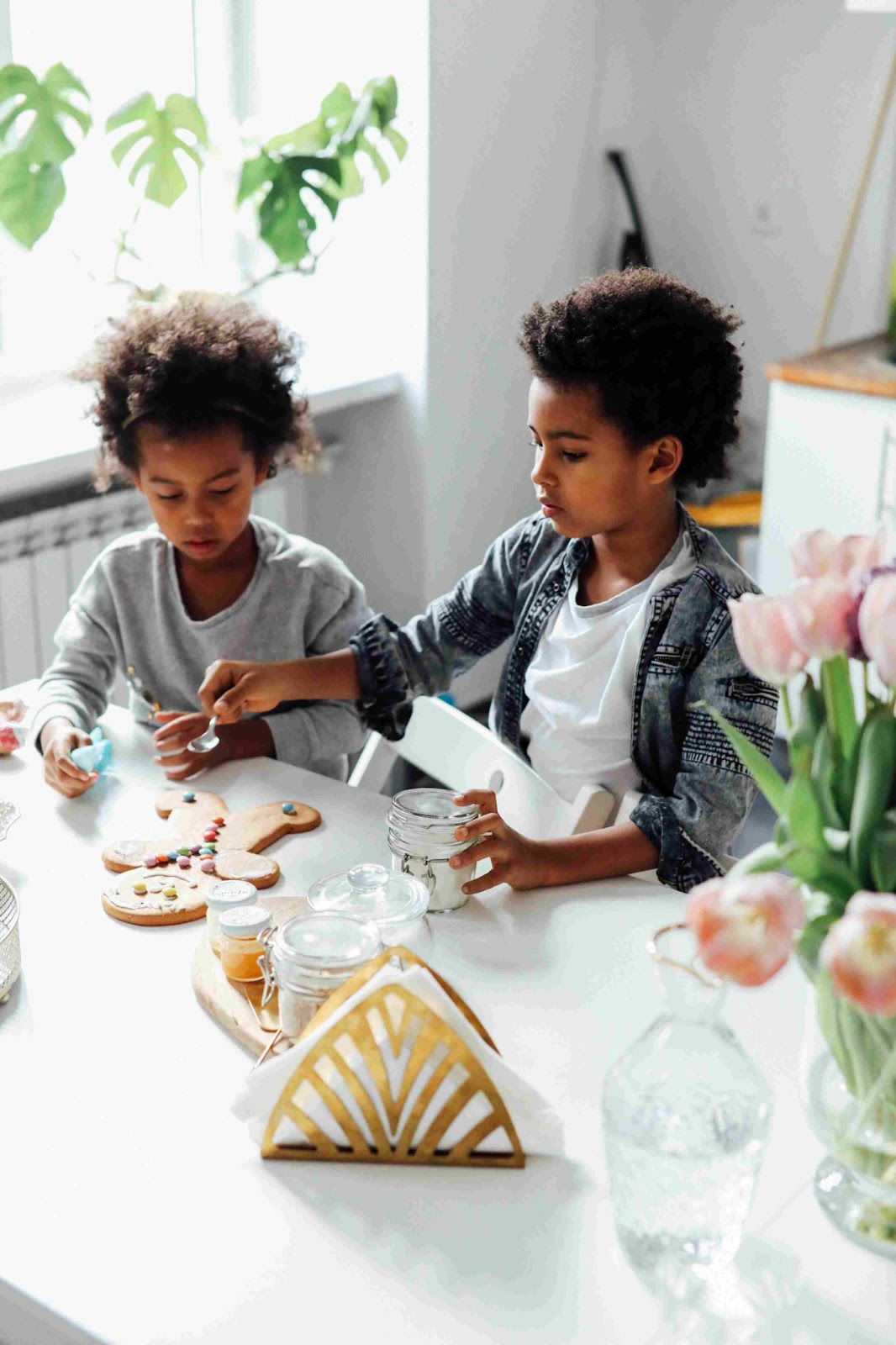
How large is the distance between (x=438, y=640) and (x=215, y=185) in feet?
5.03

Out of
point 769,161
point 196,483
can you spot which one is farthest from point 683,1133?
point 769,161

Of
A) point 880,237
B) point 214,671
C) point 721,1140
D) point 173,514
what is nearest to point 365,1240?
point 721,1140

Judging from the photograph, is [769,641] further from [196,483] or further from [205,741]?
[196,483]

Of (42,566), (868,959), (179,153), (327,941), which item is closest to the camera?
(868,959)

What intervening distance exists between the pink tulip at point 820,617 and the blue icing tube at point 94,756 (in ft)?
2.80

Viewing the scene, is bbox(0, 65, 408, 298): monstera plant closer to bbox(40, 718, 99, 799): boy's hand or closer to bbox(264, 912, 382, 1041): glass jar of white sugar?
bbox(40, 718, 99, 799): boy's hand

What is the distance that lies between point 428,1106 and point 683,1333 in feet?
0.68

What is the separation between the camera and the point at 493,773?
1.45 m

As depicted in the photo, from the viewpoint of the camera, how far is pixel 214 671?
1474 mm

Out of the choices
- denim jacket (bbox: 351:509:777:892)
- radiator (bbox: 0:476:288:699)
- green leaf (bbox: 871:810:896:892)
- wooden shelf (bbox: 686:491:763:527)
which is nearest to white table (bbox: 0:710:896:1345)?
denim jacket (bbox: 351:509:777:892)

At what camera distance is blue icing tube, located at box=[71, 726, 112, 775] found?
142cm

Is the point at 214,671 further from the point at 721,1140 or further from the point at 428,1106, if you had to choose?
the point at 721,1140

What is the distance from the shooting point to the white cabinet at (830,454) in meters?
2.69

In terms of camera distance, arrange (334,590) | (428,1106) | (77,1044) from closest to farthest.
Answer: (428,1106)
(77,1044)
(334,590)
